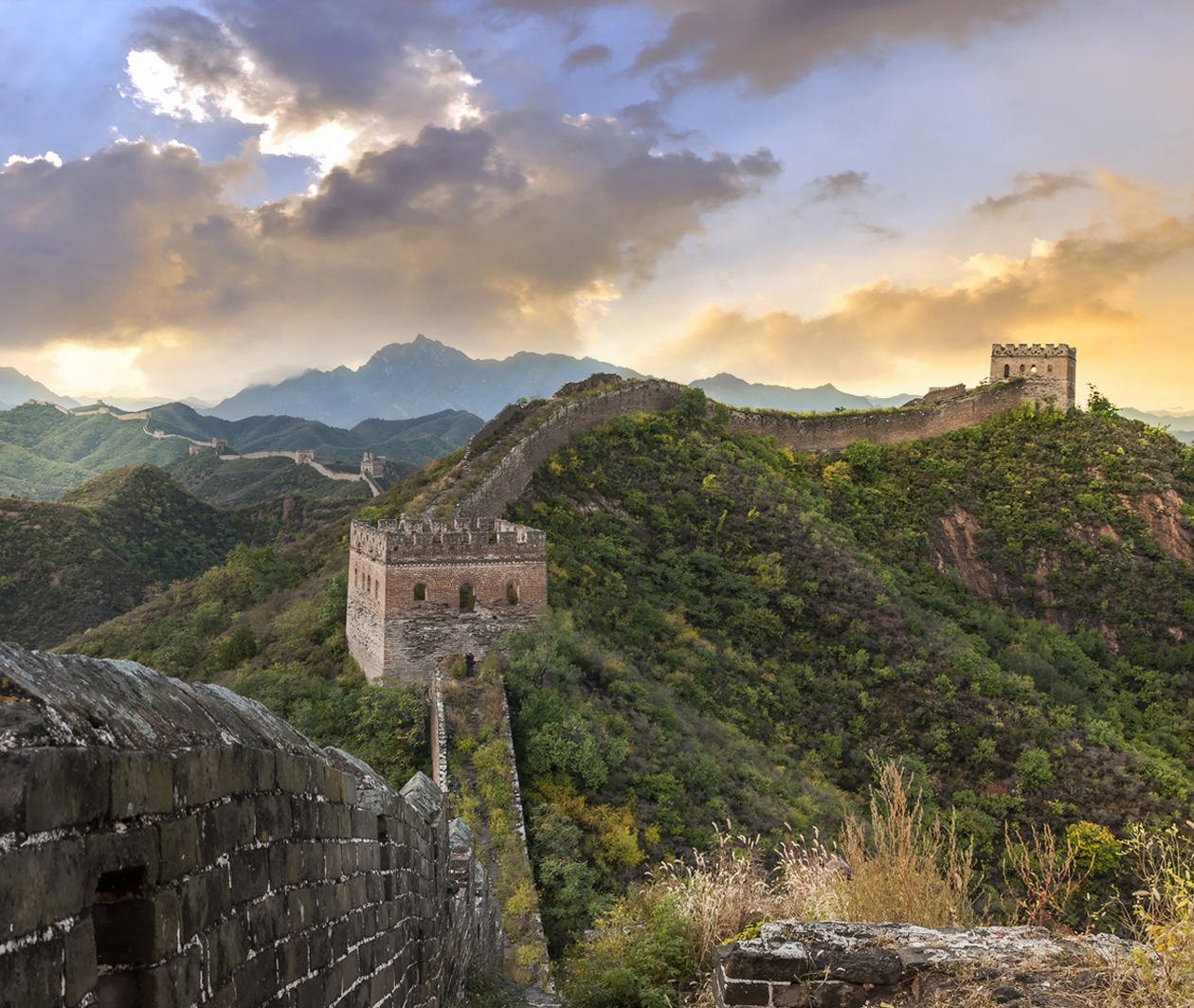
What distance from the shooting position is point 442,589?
17.5 m

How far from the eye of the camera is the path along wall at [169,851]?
76.2 inches

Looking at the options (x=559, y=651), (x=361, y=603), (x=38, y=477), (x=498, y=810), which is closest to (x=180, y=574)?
(x=361, y=603)

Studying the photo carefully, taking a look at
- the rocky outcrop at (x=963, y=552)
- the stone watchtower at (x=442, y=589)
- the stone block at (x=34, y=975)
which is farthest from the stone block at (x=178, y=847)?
the rocky outcrop at (x=963, y=552)

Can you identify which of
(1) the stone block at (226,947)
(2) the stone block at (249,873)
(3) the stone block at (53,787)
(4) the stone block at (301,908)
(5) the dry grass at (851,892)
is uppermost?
(3) the stone block at (53,787)

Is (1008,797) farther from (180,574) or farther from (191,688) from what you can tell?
(180,574)

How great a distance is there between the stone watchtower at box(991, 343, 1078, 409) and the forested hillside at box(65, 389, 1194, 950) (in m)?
1.64

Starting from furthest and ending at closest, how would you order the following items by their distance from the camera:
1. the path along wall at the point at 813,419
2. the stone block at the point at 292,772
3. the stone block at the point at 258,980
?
the path along wall at the point at 813,419 → the stone block at the point at 292,772 → the stone block at the point at 258,980

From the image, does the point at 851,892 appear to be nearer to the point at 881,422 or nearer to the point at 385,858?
the point at 385,858

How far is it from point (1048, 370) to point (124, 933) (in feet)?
165

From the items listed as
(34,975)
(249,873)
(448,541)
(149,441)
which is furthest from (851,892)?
(149,441)

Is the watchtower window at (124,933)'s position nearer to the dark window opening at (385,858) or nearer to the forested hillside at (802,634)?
the dark window opening at (385,858)

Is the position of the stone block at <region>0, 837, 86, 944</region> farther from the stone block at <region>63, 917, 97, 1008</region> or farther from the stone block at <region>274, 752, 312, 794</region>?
the stone block at <region>274, 752, 312, 794</region>

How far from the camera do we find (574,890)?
12.3 meters

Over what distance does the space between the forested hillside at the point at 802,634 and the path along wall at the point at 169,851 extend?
854cm
